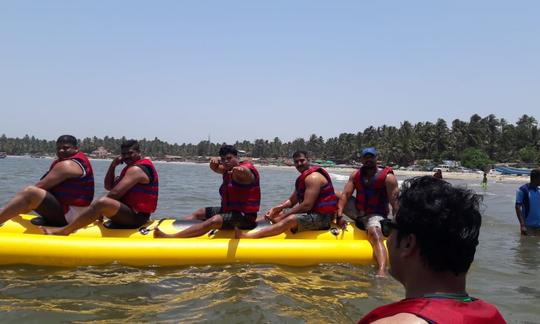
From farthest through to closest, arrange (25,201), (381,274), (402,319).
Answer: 1. (25,201)
2. (381,274)
3. (402,319)

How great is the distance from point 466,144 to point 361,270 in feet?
222

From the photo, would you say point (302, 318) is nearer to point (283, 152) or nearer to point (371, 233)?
point (371, 233)

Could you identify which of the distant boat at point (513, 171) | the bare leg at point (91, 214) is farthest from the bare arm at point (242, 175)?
the distant boat at point (513, 171)

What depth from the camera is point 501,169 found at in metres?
54.3

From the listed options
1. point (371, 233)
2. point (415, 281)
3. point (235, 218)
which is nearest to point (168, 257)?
point (235, 218)

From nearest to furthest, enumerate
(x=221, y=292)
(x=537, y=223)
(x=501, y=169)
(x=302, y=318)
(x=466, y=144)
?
(x=302, y=318)
(x=221, y=292)
(x=537, y=223)
(x=501, y=169)
(x=466, y=144)

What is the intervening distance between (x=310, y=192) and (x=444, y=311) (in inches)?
187

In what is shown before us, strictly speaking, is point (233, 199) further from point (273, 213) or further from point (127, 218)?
point (127, 218)

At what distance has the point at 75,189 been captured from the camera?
5715mm

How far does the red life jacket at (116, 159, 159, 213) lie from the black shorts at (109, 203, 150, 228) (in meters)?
0.08

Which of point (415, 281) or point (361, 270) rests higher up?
point (415, 281)

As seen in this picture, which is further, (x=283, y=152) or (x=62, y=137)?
(x=283, y=152)

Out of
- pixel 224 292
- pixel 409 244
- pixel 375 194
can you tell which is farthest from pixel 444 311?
pixel 375 194

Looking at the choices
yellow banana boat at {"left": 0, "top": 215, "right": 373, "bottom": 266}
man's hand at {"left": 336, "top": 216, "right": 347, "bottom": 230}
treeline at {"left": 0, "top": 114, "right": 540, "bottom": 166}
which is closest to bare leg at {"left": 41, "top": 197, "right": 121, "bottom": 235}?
yellow banana boat at {"left": 0, "top": 215, "right": 373, "bottom": 266}
